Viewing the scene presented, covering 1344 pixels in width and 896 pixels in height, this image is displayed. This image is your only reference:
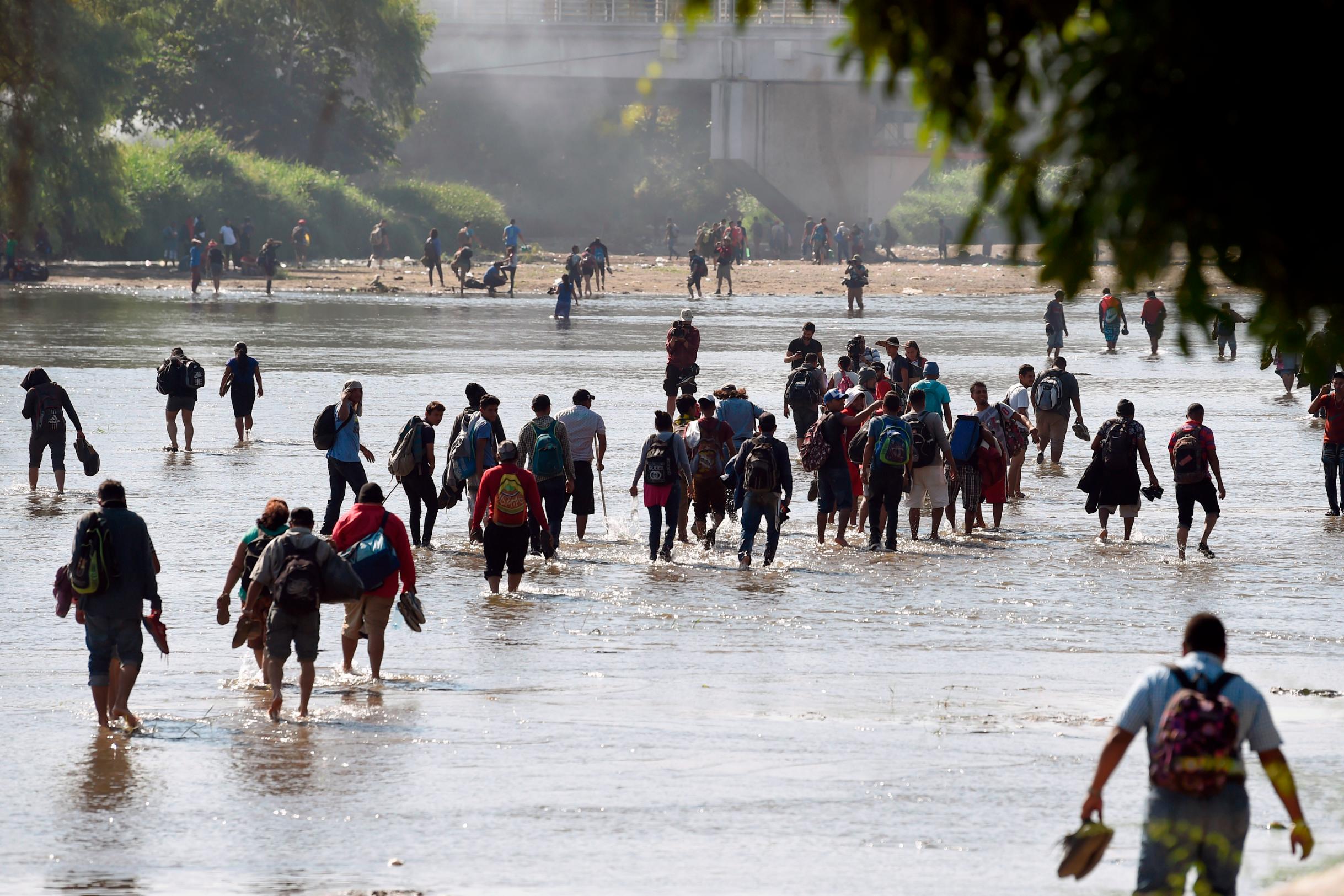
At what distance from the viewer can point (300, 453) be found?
836 inches

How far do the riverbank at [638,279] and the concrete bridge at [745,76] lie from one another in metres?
9.07

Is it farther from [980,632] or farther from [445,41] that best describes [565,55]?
[980,632]

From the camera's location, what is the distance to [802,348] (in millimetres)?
21875

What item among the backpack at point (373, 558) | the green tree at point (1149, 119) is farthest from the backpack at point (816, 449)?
the green tree at point (1149, 119)

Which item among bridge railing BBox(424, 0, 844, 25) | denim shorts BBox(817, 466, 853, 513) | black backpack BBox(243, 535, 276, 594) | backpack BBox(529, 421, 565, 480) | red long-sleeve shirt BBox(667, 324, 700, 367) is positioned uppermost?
bridge railing BBox(424, 0, 844, 25)

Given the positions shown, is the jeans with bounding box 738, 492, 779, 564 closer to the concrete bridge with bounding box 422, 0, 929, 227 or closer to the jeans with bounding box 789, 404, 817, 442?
the jeans with bounding box 789, 404, 817, 442

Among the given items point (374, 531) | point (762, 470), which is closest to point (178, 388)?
point (762, 470)

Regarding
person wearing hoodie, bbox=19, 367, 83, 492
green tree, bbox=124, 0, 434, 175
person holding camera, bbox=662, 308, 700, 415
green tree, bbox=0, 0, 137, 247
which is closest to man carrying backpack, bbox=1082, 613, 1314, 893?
person wearing hoodie, bbox=19, 367, 83, 492

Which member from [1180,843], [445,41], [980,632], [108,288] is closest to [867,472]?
[980,632]

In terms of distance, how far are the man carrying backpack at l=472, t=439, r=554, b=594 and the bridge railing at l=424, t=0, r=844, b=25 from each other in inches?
2384

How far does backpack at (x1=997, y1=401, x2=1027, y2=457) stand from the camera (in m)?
17.2

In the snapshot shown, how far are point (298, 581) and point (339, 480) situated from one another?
6.14 metres

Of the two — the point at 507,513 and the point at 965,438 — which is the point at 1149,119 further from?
the point at 965,438

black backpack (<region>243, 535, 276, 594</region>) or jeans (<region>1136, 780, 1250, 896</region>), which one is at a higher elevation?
black backpack (<region>243, 535, 276, 594</region>)
